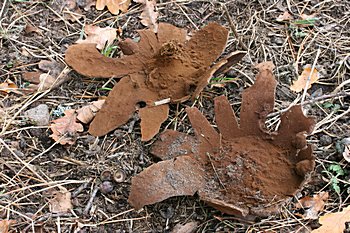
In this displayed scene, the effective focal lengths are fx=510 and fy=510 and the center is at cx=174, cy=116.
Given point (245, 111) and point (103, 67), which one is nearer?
point (245, 111)

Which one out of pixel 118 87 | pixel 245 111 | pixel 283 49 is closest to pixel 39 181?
pixel 118 87

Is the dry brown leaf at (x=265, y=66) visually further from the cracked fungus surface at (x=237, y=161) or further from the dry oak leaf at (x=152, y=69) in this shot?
the cracked fungus surface at (x=237, y=161)

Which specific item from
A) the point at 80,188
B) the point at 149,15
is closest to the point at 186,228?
the point at 80,188

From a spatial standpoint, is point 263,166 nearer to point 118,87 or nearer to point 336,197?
point 336,197

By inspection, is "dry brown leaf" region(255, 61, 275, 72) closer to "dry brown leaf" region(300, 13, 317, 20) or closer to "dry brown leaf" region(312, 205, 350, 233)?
"dry brown leaf" region(300, 13, 317, 20)

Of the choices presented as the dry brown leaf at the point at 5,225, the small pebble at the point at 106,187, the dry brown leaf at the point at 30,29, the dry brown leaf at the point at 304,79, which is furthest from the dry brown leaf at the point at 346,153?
the dry brown leaf at the point at 30,29

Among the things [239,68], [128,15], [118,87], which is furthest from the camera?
[128,15]
